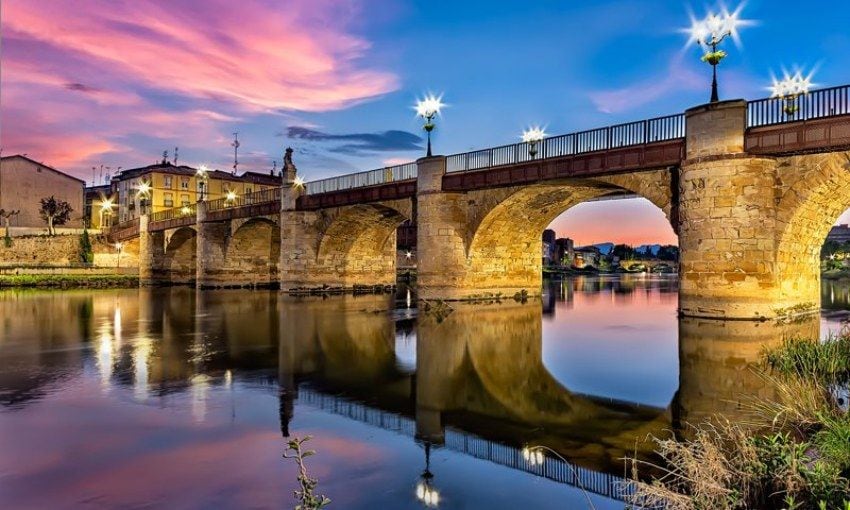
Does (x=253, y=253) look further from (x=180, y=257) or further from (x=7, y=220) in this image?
(x=7, y=220)

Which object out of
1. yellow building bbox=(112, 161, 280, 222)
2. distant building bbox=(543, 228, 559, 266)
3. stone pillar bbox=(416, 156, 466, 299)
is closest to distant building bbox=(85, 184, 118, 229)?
yellow building bbox=(112, 161, 280, 222)

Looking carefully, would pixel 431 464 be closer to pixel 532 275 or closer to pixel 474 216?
pixel 474 216

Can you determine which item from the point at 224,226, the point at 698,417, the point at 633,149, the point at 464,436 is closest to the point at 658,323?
the point at 633,149

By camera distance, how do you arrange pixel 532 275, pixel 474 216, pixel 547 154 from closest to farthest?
pixel 547 154 → pixel 474 216 → pixel 532 275

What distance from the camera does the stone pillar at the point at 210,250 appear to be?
175 feet

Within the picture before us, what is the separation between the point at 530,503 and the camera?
6.12m

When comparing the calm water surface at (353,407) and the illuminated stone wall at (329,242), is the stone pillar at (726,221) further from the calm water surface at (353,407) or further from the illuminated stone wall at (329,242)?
the illuminated stone wall at (329,242)

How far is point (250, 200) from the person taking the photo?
172ft

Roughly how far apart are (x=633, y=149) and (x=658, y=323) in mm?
7913

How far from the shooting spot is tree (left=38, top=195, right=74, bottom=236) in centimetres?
7881

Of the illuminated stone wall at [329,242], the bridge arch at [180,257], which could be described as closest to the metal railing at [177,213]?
the bridge arch at [180,257]

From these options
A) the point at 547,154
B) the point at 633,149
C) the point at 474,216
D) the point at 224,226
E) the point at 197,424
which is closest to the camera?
the point at 197,424

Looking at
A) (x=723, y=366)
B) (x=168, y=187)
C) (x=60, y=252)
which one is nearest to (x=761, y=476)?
(x=723, y=366)

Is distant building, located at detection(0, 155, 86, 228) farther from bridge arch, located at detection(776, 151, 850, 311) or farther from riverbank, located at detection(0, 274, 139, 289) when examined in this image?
bridge arch, located at detection(776, 151, 850, 311)
